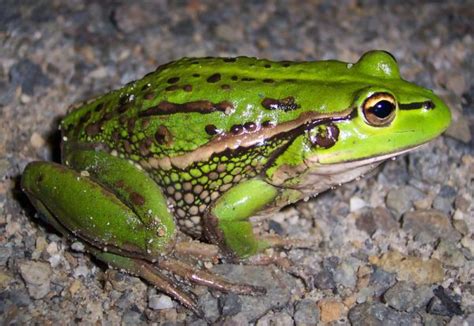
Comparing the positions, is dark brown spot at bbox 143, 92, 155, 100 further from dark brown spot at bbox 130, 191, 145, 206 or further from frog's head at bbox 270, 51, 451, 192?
frog's head at bbox 270, 51, 451, 192

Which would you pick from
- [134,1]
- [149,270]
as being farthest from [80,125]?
[134,1]

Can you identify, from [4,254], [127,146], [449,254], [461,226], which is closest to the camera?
[127,146]

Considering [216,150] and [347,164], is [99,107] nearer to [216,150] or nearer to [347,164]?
[216,150]

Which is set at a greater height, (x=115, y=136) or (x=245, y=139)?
(x=245, y=139)

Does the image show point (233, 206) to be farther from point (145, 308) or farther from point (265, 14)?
point (265, 14)

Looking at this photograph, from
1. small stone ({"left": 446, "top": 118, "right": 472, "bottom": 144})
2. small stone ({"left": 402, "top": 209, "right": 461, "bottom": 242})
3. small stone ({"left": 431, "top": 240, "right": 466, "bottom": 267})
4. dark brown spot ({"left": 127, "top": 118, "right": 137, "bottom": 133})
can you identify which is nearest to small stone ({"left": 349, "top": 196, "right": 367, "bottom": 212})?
small stone ({"left": 402, "top": 209, "right": 461, "bottom": 242})

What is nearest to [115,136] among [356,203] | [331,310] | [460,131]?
[331,310]
